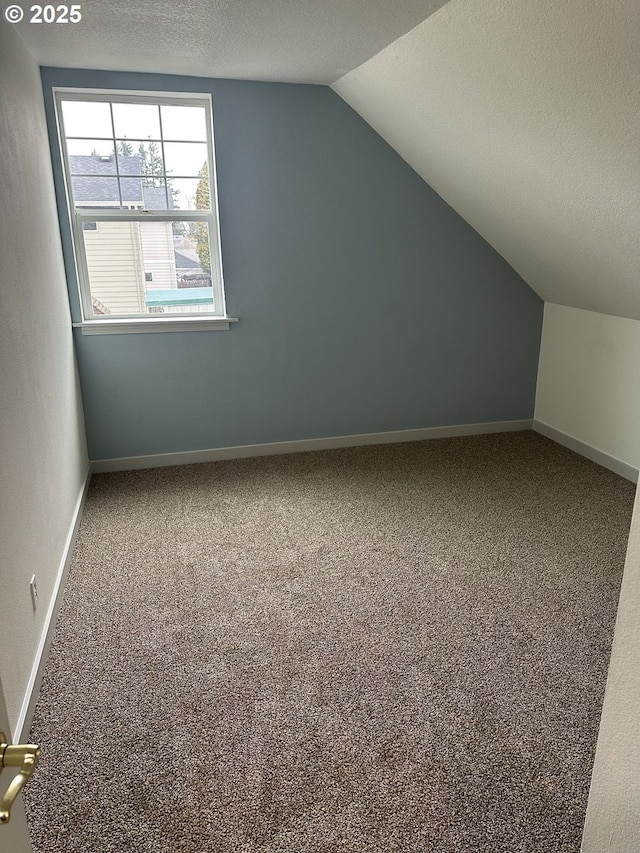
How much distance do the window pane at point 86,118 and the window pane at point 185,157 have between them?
344 mm

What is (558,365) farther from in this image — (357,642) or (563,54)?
(357,642)

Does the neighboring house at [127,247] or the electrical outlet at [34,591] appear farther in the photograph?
the neighboring house at [127,247]

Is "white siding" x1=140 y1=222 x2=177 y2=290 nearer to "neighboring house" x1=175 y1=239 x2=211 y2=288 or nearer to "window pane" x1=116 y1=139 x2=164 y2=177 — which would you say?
"neighboring house" x1=175 y1=239 x2=211 y2=288

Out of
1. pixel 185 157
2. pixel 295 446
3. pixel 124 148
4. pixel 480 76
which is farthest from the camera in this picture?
pixel 295 446

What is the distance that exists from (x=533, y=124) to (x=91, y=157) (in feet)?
7.98

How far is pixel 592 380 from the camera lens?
13.3 feet

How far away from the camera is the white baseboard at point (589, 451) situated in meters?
3.75

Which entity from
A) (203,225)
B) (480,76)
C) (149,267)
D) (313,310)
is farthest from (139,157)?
(480,76)

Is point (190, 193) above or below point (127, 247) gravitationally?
above

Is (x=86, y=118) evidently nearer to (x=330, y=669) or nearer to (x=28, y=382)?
(x=28, y=382)

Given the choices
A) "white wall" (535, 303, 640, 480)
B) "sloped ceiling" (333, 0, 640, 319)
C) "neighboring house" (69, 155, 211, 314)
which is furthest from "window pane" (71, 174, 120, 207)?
"white wall" (535, 303, 640, 480)

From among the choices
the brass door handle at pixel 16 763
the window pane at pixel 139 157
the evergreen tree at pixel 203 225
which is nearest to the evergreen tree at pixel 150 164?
the window pane at pixel 139 157

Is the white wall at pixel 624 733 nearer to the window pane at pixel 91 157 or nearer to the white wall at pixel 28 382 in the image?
the white wall at pixel 28 382

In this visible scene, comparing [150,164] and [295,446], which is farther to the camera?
[295,446]
